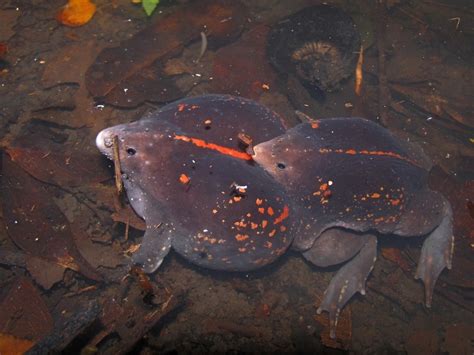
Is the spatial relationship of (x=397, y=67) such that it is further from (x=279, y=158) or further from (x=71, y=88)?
(x=71, y=88)

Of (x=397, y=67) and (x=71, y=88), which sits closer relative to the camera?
(x=71, y=88)

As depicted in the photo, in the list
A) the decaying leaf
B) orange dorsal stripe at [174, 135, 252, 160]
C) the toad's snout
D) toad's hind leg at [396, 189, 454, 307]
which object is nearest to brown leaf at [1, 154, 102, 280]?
the toad's snout

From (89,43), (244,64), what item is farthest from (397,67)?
(89,43)

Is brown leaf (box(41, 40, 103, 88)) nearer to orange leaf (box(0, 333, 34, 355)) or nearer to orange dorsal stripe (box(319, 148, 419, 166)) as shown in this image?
orange leaf (box(0, 333, 34, 355))

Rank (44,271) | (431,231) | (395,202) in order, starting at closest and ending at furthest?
(44,271), (395,202), (431,231)

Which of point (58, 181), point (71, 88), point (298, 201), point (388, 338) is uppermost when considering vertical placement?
point (71, 88)

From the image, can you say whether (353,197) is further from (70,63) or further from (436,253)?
(70,63)

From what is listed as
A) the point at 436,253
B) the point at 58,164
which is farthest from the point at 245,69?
the point at 436,253
